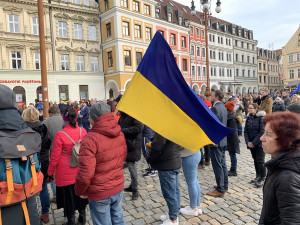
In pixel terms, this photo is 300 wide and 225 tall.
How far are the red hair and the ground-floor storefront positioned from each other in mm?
23077

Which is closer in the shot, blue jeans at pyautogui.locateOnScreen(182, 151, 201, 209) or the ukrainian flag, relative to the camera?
the ukrainian flag

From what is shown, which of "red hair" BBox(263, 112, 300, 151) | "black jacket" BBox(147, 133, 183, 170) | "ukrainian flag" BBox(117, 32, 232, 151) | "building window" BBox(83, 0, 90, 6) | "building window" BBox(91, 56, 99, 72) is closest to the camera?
"red hair" BBox(263, 112, 300, 151)

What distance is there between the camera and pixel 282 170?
159cm

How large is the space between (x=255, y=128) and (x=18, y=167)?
469 centimetres

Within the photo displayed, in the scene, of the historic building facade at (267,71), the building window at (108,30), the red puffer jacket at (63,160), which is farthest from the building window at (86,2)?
the historic building facade at (267,71)

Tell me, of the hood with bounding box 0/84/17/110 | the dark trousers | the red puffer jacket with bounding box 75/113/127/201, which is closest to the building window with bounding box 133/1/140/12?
the dark trousers

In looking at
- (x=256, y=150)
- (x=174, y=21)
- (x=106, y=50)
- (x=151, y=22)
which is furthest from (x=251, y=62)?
(x=256, y=150)

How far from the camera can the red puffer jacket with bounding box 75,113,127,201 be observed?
2.46m

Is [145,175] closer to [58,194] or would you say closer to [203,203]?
[203,203]

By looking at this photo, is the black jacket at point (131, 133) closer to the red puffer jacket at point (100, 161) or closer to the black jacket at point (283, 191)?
the red puffer jacket at point (100, 161)

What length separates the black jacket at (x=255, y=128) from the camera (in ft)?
16.2

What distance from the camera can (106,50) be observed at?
2573cm

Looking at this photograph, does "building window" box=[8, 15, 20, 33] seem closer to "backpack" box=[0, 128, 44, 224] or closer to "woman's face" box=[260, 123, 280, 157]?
"backpack" box=[0, 128, 44, 224]

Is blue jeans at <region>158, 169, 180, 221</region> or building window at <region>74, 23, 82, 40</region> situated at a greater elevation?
building window at <region>74, 23, 82, 40</region>
